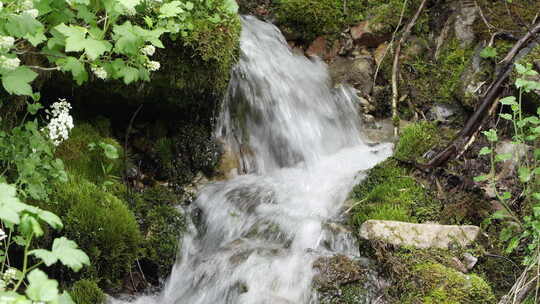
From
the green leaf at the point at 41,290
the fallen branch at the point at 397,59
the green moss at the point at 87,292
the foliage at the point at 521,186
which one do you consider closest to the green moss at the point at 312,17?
the fallen branch at the point at 397,59

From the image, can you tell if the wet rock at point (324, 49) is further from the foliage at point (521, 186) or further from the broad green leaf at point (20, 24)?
the broad green leaf at point (20, 24)

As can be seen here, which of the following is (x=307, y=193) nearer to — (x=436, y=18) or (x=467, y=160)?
(x=467, y=160)

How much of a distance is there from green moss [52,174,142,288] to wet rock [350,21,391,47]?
4342 mm

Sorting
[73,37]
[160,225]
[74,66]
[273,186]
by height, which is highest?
[73,37]

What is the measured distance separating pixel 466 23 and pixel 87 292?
5059 mm

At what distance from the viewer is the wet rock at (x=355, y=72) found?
21.6 ft

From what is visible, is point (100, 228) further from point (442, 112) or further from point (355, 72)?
point (355, 72)

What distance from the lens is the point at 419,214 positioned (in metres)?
3.96

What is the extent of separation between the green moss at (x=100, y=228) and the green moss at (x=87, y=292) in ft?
0.40

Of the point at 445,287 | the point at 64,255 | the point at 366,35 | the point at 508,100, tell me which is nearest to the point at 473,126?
the point at 508,100

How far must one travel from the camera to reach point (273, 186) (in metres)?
4.84

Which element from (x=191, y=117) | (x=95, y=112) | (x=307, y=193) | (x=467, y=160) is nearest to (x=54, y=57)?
(x=95, y=112)

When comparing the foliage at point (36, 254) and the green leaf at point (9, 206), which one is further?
the green leaf at point (9, 206)

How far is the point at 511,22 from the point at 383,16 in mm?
1700
